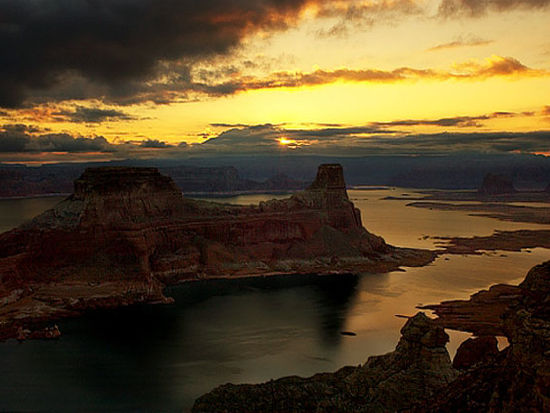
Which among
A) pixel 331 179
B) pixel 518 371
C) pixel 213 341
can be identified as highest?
pixel 331 179

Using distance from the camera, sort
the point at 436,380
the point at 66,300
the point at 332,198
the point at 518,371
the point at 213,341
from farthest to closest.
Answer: the point at 332,198 < the point at 66,300 < the point at 213,341 < the point at 436,380 < the point at 518,371

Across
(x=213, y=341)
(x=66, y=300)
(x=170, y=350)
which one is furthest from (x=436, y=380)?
(x=66, y=300)

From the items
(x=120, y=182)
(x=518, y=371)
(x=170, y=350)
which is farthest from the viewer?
(x=120, y=182)

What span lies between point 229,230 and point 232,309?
2372 centimetres

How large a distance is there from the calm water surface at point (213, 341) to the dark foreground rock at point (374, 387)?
4.87 m

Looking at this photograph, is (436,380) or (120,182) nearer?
(436,380)

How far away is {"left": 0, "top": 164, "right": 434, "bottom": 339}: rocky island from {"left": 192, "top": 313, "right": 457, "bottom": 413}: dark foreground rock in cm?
2499

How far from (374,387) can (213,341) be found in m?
22.0

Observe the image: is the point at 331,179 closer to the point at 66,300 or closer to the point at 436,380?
the point at 66,300

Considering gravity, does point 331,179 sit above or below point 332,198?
above

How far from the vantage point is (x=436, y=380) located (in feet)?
81.4

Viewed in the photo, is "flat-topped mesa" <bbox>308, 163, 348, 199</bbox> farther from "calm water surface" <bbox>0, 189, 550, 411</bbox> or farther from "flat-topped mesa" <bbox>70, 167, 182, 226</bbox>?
"flat-topped mesa" <bbox>70, 167, 182, 226</bbox>

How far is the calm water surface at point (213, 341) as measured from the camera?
115ft

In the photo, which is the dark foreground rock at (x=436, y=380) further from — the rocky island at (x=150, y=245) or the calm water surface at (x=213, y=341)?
the rocky island at (x=150, y=245)
